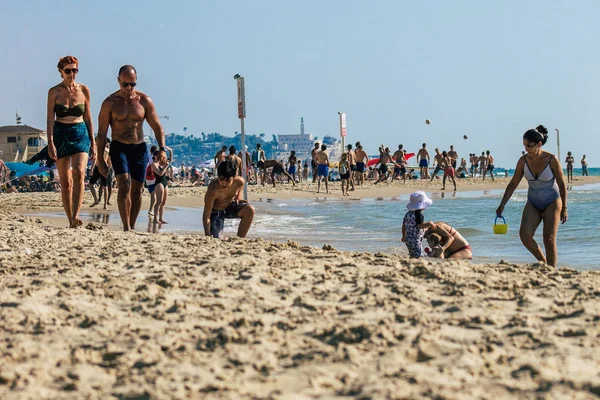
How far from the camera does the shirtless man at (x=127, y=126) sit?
8094 mm

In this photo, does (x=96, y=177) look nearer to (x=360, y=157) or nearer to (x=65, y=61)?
(x=65, y=61)

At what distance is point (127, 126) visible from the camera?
8.13m

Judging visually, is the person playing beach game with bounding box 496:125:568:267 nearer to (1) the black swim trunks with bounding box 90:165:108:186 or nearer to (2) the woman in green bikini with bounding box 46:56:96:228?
(2) the woman in green bikini with bounding box 46:56:96:228

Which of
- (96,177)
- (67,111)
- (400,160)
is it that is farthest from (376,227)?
(400,160)

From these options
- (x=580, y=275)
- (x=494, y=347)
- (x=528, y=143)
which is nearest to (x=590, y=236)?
(x=528, y=143)

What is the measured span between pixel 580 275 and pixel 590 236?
→ 6.14 metres

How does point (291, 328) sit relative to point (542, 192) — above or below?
below

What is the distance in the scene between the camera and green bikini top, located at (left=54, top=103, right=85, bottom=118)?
807 cm

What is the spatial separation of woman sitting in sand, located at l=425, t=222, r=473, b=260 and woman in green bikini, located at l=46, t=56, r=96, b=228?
3.33 m

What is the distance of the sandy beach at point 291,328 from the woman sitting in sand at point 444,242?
Result: 1.75 metres

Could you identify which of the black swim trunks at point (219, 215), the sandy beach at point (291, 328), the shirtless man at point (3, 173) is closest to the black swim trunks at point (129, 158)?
the black swim trunks at point (219, 215)

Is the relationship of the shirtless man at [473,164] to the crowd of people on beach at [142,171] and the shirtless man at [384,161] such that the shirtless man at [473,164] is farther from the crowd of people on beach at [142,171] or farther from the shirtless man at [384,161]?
the crowd of people on beach at [142,171]

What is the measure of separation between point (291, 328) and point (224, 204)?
181 inches

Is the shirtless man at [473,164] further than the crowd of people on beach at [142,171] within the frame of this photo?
Yes
